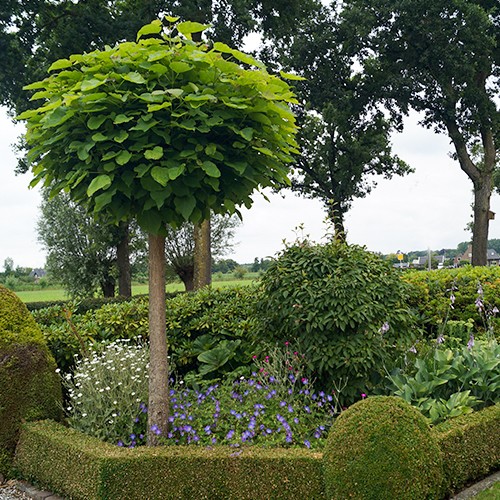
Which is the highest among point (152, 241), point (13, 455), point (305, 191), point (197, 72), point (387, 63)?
point (387, 63)

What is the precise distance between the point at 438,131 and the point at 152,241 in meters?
18.3

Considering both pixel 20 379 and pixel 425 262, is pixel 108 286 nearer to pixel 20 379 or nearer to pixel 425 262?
pixel 20 379

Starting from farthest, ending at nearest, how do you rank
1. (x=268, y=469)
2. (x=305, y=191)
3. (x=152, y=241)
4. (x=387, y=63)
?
(x=305, y=191), (x=387, y=63), (x=152, y=241), (x=268, y=469)

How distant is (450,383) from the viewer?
4973 millimetres

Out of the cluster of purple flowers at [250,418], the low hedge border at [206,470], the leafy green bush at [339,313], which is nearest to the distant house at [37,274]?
the leafy green bush at [339,313]

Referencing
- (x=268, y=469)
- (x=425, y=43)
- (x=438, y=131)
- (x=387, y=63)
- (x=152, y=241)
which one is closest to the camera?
(x=268, y=469)

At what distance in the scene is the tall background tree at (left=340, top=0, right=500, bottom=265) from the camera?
54.1 feet

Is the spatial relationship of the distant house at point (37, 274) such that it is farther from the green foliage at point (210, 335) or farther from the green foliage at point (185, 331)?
the green foliage at point (210, 335)

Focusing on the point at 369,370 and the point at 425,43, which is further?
the point at 425,43

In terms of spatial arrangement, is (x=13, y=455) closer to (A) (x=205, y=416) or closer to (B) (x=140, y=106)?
(A) (x=205, y=416)

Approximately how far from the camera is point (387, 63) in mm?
18781

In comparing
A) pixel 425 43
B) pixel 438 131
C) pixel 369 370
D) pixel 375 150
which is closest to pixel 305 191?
pixel 375 150

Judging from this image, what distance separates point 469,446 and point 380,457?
122cm

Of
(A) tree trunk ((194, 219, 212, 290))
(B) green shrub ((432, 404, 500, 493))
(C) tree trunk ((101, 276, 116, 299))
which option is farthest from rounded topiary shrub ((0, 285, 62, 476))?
(C) tree trunk ((101, 276, 116, 299))
